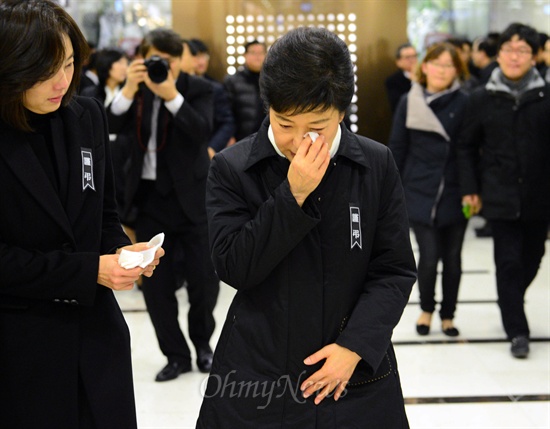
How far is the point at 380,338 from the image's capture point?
182cm

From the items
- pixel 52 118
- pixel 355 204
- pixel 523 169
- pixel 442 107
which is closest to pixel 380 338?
pixel 355 204

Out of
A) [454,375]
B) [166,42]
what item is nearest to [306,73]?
[166,42]

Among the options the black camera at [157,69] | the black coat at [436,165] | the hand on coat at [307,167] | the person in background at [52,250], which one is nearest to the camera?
the hand on coat at [307,167]

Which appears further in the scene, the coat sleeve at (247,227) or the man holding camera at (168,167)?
the man holding camera at (168,167)

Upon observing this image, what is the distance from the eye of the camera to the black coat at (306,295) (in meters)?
1.81

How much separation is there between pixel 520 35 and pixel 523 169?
73 centimetres

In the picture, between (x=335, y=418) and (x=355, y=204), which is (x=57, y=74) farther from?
(x=335, y=418)

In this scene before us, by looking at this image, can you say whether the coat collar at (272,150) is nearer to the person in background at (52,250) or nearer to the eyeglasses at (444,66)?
the person in background at (52,250)

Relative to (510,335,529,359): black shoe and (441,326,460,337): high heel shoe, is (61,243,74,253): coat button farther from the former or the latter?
(441,326,460,337): high heel shoe

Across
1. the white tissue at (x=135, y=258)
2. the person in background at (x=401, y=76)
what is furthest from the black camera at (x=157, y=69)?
the person in background at (x=401, y=76)

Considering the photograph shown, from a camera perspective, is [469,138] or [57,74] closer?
[57,74]

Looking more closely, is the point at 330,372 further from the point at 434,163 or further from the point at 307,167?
the point at 434,163

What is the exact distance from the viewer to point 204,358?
431 centimetres

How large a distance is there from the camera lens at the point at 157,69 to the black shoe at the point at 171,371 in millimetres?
1449
